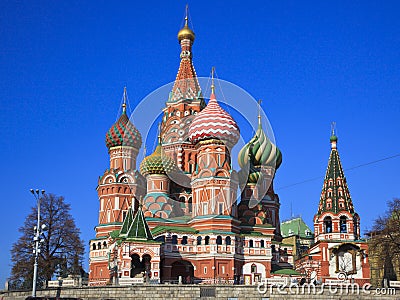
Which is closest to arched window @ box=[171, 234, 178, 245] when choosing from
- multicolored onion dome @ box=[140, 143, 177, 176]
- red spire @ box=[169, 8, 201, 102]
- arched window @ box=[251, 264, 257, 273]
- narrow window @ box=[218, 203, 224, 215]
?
narrow window @ box=[218, 203, 224, 215]

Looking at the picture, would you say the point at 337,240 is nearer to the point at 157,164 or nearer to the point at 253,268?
the point at 253,268

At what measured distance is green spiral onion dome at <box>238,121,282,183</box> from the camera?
52594 millimetres

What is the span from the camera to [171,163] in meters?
50.7

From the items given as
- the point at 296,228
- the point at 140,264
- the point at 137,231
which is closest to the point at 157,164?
the point at 137,231

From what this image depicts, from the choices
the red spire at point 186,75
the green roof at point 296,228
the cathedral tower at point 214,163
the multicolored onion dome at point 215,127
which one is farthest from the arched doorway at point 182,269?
the green roof at point 296,228

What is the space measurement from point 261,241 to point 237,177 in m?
5.33

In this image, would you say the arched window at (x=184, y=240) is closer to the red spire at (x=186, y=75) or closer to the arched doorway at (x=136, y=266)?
the arched doorway at (x=136, y=266)

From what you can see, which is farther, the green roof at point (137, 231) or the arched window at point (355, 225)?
the arched window at point (355, 225)

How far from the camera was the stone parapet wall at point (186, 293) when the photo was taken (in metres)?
31.7

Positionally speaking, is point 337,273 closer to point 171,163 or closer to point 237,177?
point 237,177

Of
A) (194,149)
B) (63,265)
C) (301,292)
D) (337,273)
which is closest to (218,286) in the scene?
(301,292)

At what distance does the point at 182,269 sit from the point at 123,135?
47.3 ft

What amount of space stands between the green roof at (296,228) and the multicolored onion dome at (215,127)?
2993 cm

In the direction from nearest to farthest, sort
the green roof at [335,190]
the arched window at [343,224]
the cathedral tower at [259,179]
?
the cathedral tower at [259,179]
the arched window at [343,224]
the green roof at [335,190]
